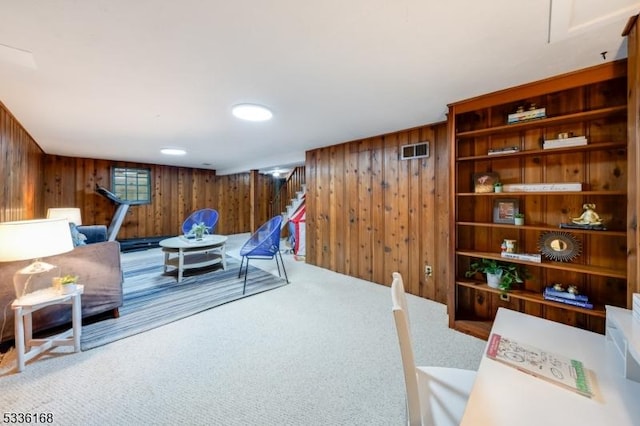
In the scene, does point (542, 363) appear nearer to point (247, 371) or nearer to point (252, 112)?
point (247, 371)

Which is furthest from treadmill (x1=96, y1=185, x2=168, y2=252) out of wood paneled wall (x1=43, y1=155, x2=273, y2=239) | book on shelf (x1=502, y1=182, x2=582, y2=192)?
book on shelf (x1=502, y1=182, x2=582, y2=192)

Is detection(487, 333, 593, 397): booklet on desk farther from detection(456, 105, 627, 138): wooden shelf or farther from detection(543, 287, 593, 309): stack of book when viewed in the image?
detection(456, 105, 627, 138): wooden shelf

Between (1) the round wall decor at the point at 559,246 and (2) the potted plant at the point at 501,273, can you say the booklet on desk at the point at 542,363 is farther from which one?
(1) the round wall decor at the point at 559,246

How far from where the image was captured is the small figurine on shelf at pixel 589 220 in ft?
5.79

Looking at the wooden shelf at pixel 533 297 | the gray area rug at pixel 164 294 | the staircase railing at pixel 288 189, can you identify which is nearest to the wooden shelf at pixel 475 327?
the wooden shelf at pixel 533 297

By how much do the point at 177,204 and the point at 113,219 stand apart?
5.28ft

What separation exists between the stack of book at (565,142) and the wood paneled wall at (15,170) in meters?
4.84

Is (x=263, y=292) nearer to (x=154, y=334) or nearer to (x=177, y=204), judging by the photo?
(x=154, y=334)

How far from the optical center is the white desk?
0.75 metres

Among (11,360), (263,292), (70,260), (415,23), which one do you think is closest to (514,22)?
(415,23)

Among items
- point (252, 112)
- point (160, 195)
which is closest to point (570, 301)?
point (252, 112)

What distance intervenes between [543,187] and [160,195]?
7.66m

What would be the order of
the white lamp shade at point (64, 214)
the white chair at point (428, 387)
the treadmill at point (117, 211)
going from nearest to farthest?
the white chair at point (428, 387) → the white lamp shade at point (64, 214) → the treadmill at point (117, 211)

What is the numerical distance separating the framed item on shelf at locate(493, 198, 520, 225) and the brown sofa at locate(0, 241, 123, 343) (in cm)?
379
